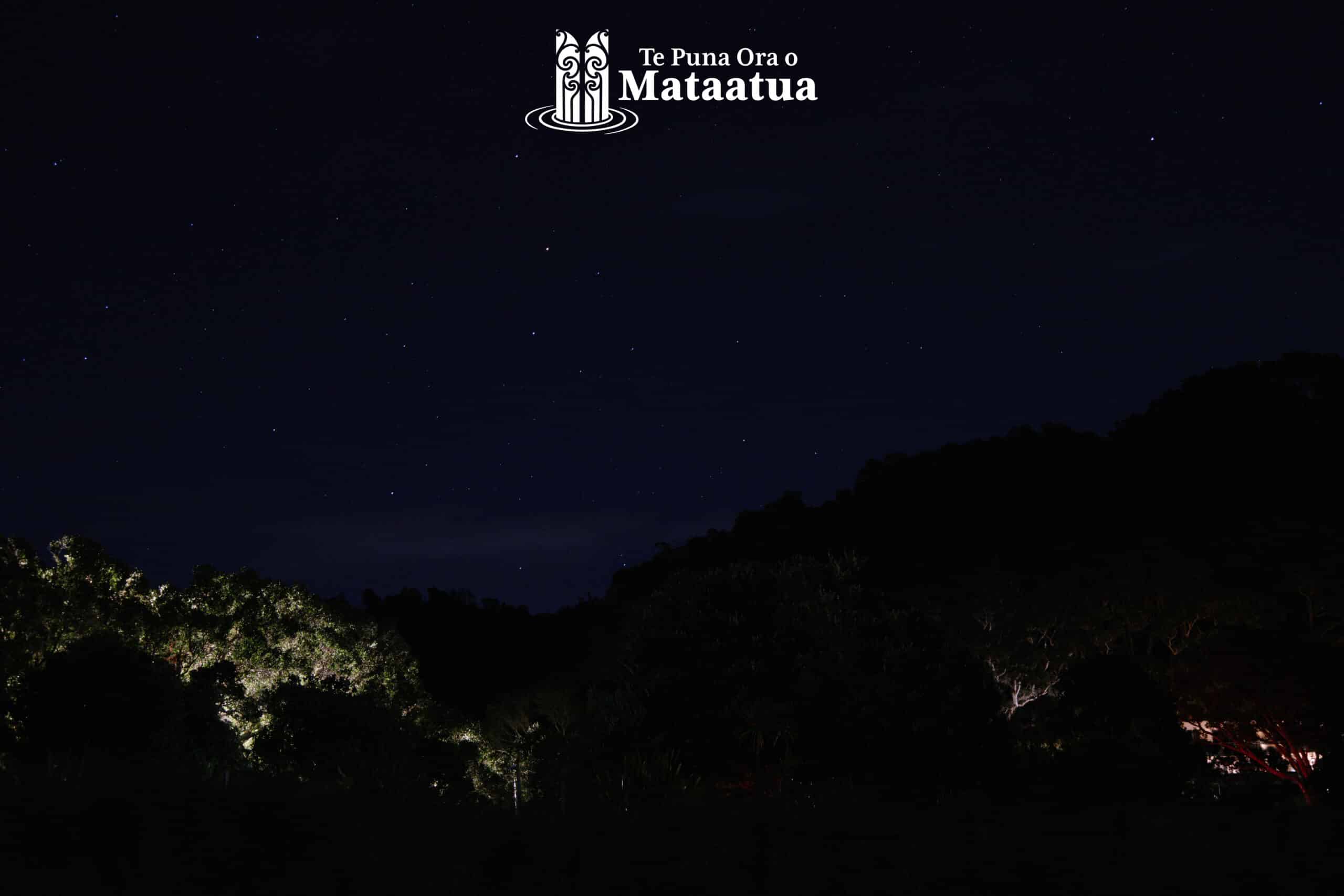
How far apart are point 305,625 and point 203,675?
4.30 m

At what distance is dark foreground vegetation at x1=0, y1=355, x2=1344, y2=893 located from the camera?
773cm

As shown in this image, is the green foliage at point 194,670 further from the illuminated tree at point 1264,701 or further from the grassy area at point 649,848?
the illuminated tree at point 1264,701

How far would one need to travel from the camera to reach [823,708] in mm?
11695

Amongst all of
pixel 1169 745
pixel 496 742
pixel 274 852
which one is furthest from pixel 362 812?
pixel 496 742

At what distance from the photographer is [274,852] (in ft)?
24.1

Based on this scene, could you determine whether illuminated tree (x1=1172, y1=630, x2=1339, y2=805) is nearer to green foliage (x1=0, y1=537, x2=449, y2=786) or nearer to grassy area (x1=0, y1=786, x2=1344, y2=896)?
grassy area (x1=0, y1=786, x2=1344, y2=896)

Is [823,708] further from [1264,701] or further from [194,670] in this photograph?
[194,670]

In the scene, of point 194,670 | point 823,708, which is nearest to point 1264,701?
point 823,708

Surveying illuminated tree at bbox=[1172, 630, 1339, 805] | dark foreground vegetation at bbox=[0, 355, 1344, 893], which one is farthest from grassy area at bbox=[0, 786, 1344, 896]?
illuminated tree at bbox=[1172, 630, 1339, 805]

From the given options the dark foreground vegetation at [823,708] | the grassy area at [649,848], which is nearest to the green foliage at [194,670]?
the dark foreground vegetation at [823,708]

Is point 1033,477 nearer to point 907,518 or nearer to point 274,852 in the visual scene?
point 907,518

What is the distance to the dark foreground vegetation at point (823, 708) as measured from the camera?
7.73m

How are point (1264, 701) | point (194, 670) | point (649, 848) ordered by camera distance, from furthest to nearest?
point (194, 670) < point (1264, 701) < point (649, 848)

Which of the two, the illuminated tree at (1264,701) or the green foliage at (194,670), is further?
the illuminated tree at (1264,701)
